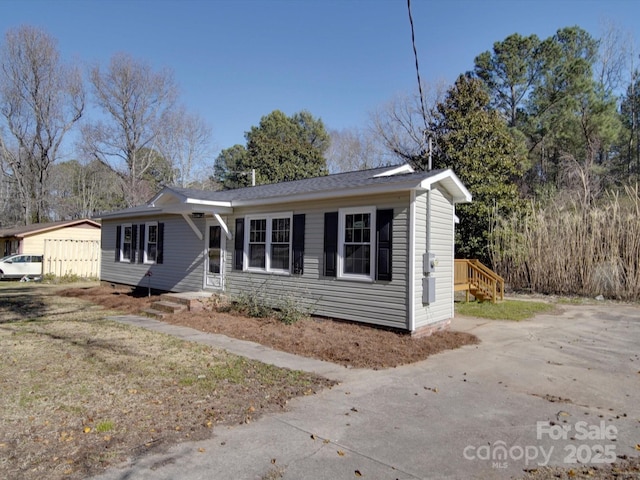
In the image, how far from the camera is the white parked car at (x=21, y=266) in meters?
20.0

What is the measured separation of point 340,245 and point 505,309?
21.1ft

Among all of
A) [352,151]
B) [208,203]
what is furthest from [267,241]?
[352,151]

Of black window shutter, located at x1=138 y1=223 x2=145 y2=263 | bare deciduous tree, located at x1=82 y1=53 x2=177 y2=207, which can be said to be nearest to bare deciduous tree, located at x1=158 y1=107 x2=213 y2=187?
bare deciduous tree, located at x1=82 y1=53 x2=177 y2=207

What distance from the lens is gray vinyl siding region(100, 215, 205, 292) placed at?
12.2m

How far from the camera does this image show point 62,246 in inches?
817

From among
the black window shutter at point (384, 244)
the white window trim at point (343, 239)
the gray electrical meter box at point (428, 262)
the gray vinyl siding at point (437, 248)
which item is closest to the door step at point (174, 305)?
the white window trim at point (343, 239)

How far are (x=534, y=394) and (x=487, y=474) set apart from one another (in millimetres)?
2389

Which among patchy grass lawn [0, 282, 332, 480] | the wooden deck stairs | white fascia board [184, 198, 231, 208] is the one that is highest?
white fascia board [184, 198, 231, 208]

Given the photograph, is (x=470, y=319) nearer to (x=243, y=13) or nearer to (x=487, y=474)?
(x=487, y=474)

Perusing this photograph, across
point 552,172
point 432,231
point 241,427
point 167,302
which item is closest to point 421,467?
point 241,427

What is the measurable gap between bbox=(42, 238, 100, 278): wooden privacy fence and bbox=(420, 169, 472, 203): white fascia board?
63.9 ft

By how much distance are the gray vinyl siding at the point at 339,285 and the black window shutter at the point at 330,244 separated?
15 centimetres

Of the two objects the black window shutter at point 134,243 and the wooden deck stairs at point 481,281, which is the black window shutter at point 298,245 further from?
the black window shutter at point 134,243

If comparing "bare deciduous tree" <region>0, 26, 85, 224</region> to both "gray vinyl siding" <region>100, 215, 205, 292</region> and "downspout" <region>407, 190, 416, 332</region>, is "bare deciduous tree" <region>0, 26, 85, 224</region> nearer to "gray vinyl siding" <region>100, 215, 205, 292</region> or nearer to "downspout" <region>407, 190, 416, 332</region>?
"gray vinyl siding" <region>100, 215, 205, 292</region>
